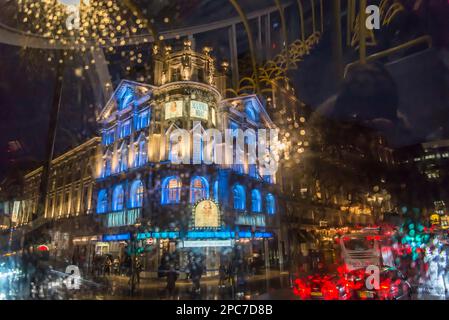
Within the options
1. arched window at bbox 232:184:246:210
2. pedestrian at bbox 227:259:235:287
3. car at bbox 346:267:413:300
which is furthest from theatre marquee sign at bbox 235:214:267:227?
car at bbox 346:267:413:300

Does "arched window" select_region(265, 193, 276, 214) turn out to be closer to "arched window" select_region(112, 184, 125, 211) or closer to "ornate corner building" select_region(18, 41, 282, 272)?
"ornate corner building" select_region(18, 41, 282, 272)

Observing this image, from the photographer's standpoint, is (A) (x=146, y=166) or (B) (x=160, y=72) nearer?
(A) (x=146, y=166)

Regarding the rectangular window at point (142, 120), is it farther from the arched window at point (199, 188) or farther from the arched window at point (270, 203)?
the arched window at point (270, 203)

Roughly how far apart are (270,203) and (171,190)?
5.84m

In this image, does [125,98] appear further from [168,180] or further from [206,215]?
[206,215]

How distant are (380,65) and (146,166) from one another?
36.8 feet

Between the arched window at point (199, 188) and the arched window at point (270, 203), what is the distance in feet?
12.8

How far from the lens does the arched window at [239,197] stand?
667 inches

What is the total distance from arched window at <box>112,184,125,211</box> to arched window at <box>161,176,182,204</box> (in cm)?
237

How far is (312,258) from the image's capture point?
15.6 m

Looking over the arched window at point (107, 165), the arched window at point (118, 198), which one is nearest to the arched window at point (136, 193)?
the arched window at point (118, 198)

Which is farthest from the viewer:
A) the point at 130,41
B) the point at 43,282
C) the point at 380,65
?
the point at 130,41

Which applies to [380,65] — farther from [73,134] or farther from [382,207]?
[73,134]
